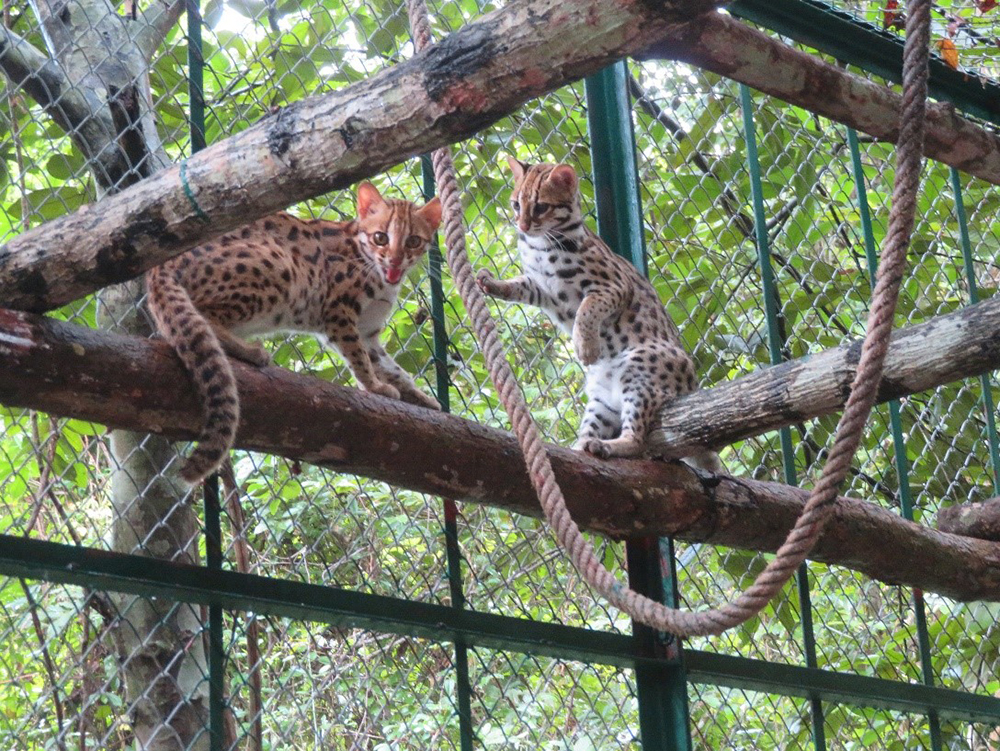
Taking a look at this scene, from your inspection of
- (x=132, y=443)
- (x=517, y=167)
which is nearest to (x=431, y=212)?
(x=517, y=167)

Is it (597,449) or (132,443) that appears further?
(597,449)

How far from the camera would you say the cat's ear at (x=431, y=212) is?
150 inches

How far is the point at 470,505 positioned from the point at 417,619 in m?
1.80

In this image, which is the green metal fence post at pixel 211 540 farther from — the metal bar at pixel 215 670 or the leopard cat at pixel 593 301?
the leopard cat at pixel 593 301

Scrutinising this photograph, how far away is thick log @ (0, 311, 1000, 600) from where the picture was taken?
8.29ft

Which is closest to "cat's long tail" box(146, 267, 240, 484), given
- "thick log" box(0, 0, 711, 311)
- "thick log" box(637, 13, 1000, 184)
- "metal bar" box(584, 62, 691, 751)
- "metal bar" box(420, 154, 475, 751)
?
"thick log" box(0, 0, 711, 311)

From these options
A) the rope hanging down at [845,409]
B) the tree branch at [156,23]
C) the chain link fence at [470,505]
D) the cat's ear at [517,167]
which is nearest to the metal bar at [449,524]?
the chain link fence at [470,505]

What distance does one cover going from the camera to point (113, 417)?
2.60 meters

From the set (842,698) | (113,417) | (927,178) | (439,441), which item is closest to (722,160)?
(927,178)

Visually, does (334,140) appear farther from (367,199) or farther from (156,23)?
(156,23)

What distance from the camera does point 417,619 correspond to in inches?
130

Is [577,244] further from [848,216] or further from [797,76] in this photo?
[848,216]

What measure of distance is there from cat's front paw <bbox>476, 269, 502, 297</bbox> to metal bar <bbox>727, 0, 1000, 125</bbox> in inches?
53.3

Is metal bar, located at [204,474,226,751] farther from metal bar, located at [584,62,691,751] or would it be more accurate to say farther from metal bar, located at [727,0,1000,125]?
metal bar, located at [727,0,1000,125]
